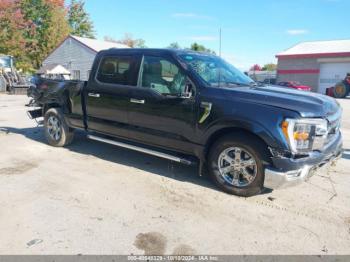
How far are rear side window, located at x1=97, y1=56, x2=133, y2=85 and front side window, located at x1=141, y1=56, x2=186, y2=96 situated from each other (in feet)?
1.12

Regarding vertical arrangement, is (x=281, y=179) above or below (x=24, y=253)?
above

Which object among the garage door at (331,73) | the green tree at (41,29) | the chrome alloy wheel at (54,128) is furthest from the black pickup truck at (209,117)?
the green tree at (41,29)

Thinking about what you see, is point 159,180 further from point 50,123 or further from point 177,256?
point 50,123

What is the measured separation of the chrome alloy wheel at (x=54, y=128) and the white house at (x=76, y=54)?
30.6 meters

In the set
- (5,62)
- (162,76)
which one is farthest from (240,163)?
(5,62)

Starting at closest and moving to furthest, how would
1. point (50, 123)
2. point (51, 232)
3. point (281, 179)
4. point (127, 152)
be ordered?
point (51, 232)
point (281, 179)
point (127, 152)
point (50, 123)

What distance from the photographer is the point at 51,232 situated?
11.6 ft

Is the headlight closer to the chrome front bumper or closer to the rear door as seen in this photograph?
the chrome front bumper

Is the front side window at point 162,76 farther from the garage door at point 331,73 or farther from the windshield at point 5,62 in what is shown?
the garage door at point 331,73

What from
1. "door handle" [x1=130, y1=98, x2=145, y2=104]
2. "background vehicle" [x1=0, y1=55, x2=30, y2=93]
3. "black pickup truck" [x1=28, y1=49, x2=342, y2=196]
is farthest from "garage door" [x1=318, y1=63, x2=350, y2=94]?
"door handle" [x1=130, y1=98, x2=145, y2=104]

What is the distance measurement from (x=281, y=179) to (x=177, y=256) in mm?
1652

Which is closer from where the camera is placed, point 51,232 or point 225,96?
point 51,232

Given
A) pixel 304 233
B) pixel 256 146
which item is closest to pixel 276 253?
pixel 304 233

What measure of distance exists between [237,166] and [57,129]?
4.24 meters
